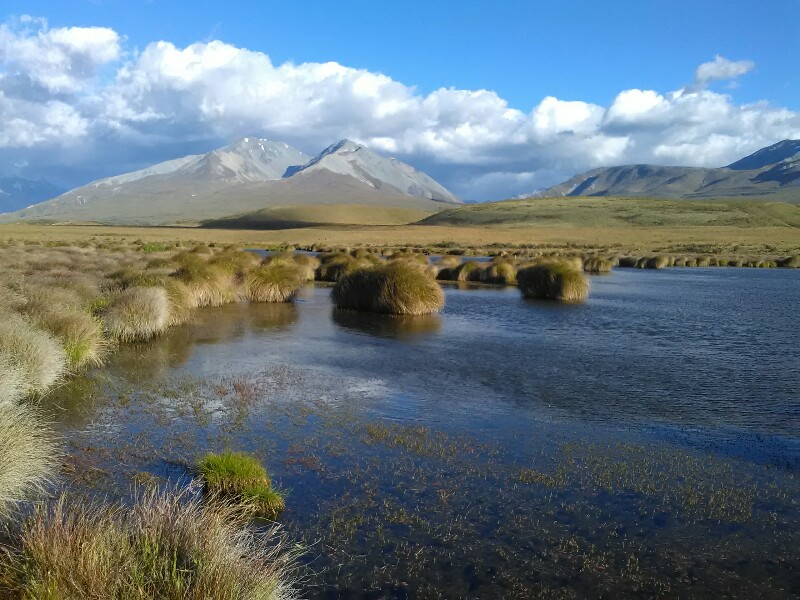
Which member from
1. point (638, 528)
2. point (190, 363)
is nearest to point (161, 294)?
point (190, 363)

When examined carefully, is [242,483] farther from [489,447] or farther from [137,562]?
[489,447]

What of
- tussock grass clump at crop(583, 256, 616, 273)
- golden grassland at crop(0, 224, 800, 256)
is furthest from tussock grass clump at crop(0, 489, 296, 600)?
golden grassland at crop(0, 224, 800, 256)

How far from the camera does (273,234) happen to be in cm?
13225

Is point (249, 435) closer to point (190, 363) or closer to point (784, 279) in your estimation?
point (190, 363)

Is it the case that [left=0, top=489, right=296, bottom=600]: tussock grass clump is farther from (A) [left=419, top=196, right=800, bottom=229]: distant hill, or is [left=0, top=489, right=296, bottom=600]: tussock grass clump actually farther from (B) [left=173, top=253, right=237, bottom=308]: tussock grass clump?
(A) [left=419, top=196, right=800, bottom=229]: distant hill

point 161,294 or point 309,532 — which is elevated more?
point 161,294

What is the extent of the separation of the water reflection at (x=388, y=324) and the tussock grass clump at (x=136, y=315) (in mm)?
6437

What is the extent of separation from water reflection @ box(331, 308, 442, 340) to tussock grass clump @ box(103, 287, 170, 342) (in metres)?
6.44

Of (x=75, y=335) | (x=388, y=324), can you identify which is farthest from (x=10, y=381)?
(x=388, y=324)

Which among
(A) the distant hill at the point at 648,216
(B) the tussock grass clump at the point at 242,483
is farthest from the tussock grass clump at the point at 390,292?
(A) the distant hill at the point at 648,216

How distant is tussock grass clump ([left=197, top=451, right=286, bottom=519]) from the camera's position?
8648 millimetres

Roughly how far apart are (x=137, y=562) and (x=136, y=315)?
1654 cm

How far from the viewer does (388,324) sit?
1021 inches

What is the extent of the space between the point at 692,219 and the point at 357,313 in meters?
152
